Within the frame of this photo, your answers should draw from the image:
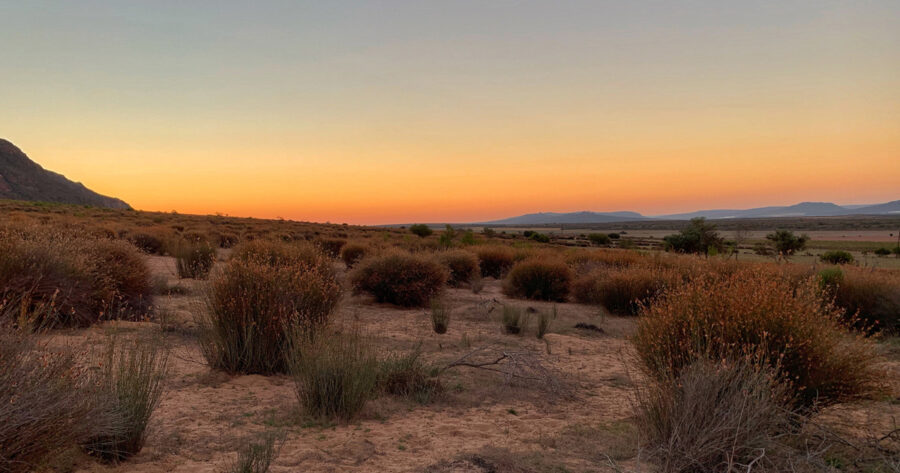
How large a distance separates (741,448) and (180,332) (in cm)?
820

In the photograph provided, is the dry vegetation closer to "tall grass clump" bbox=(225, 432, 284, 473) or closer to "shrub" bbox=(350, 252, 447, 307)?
"tall grass clump" bbox=(225, 432, 284, 473)

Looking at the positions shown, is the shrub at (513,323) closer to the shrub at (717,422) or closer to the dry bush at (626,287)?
the dry bush at (626,287)

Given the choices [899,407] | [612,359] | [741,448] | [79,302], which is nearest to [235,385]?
[79,302]

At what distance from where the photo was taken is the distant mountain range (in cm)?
9060

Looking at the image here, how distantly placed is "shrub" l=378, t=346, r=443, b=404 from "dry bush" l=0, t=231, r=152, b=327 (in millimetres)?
3405

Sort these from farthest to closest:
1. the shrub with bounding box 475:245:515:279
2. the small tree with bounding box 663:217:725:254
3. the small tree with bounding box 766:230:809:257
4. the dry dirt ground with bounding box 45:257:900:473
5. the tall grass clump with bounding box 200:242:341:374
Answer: the small tree with bounding box 766:230:809:257
the small tree with bounding box 663:217:725:254
the shrub with bounding box 475:245:515:279
the tall grass clump with bounding box 200:242:341:374
the dry dirt ground with bounding box 45:257:900:473

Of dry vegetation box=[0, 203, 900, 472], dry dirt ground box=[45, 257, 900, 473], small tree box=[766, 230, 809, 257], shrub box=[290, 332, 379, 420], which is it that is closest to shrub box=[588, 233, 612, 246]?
small tree box=[766, 230, 809, 257]

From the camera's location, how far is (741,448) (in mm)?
3932

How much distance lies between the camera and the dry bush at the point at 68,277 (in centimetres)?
756

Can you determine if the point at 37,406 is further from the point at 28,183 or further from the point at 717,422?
the point at 28,183

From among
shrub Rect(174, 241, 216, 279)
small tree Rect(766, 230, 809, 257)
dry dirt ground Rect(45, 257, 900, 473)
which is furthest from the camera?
small tree Rect(766, 230, 809, 257)

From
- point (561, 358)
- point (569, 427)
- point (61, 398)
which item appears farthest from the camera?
point (561, 358)

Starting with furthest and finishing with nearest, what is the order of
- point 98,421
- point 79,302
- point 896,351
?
point 896,351
point 79,302
point 98,421

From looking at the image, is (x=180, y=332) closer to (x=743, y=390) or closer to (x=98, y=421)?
(x=98, y=421)
